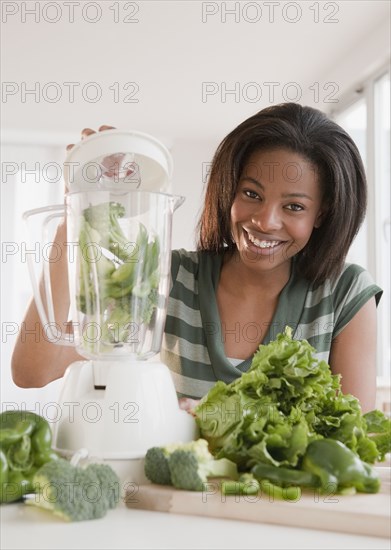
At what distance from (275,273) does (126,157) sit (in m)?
0.70

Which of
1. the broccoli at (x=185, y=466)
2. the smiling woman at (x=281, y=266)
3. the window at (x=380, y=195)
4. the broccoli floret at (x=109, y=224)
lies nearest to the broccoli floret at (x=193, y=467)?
the broccoli at (x=185, y=466)

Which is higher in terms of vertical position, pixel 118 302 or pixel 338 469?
pixel 118 302

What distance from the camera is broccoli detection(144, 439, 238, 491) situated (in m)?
Result: 0.82

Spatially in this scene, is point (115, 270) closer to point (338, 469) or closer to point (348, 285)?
point (338, 469)

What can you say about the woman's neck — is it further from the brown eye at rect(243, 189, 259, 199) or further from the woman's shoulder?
the brown eye at rect(243, 189, 259, 199)

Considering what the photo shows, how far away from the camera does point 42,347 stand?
4.56 feet

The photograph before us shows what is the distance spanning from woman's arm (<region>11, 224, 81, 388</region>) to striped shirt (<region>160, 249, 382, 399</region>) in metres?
0.21

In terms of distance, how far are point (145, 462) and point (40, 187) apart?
6.60 meters

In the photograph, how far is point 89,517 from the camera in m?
0.77

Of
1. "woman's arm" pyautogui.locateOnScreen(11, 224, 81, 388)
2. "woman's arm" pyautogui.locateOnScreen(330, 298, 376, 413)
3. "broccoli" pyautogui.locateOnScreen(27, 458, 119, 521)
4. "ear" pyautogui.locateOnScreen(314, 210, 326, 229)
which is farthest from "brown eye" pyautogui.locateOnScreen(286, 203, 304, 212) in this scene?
"broccoli" pyautogui.locateOnScreen(27, 458, 119, 521)

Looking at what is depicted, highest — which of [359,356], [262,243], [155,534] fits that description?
[262,243]

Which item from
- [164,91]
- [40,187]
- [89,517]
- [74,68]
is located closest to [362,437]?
[89,517]

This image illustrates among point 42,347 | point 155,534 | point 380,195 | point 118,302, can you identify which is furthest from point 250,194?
point 380,195

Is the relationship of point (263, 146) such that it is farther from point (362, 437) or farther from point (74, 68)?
point (74, 68)
